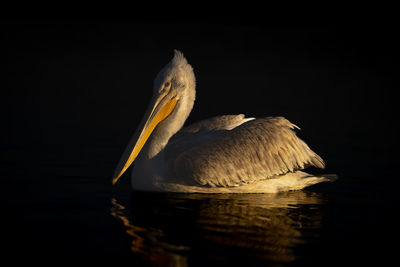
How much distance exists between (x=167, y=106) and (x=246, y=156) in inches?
41.8

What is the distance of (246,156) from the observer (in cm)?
711

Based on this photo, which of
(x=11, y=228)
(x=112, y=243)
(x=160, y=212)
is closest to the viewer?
(x=112, y=243)

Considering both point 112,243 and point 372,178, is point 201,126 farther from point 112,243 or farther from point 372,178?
point 112,243

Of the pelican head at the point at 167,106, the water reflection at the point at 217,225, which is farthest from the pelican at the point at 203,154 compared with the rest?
the water reflection at the point at 217,225

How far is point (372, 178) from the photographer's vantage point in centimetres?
792

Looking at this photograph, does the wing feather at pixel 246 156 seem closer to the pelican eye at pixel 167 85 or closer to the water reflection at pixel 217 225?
the water reflection at pixel 217 225

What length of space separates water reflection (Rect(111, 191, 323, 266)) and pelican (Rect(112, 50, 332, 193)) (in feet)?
0.47

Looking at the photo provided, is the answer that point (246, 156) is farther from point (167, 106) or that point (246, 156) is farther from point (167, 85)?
point (167, 85)

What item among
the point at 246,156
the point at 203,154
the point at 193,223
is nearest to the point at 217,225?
the point at 193,223

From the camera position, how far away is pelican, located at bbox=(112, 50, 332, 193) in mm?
6953

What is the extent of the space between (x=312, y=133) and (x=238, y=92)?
43.0ft

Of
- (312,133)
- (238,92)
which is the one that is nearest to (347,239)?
(312,133)

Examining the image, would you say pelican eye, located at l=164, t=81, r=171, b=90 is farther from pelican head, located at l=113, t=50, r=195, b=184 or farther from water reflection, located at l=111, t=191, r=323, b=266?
water reflection, located at l=111, t=191, r=323, b=266

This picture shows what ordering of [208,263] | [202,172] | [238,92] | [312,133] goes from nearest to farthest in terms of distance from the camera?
1. [208,263]
2. [202,172]
3. [312,133]
4. [238,92]
